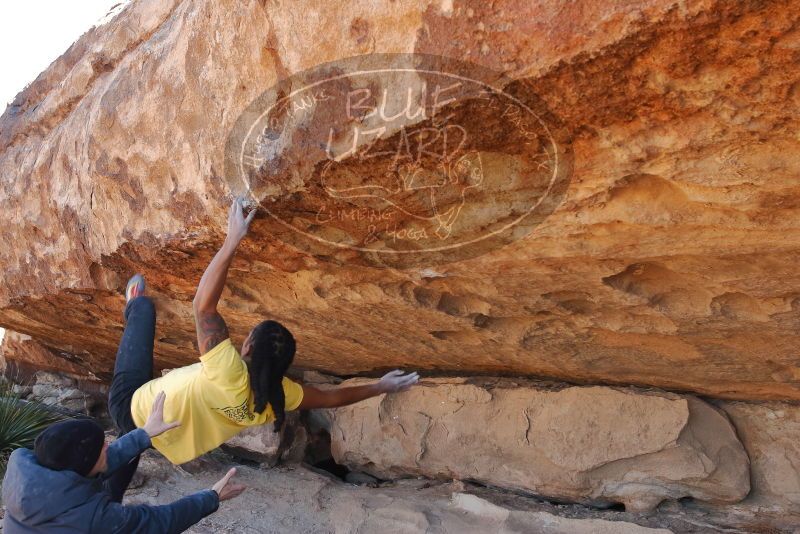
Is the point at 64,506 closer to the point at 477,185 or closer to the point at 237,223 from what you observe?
the point at 237,223

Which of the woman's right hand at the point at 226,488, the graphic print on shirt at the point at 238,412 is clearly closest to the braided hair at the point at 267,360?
the graphic print on shirt at the point at 238,412

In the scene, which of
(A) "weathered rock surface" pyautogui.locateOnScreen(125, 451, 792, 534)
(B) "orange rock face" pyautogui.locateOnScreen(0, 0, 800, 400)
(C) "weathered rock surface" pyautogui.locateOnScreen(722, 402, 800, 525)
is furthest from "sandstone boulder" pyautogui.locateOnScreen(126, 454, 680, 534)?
(B) "orange rock face" pyautogui.locateOnScreen(0, 0, 800, 400)

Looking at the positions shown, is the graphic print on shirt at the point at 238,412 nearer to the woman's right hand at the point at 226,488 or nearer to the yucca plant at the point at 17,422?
the woman's right hand at the point at 226,488

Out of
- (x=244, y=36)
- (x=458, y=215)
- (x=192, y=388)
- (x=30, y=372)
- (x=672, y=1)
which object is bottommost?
(x=30, y=372)

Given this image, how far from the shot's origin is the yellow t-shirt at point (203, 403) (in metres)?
2.75

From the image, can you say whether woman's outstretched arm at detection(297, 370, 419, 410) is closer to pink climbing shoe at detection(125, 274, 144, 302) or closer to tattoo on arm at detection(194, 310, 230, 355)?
tattoo on arm at detection(194, 310, 230, 355)

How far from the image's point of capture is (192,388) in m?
2.77

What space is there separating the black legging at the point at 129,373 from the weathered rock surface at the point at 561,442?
2083mm

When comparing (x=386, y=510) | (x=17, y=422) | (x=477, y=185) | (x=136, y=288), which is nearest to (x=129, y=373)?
(x=136, y=288)

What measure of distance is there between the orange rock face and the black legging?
0.50 metres

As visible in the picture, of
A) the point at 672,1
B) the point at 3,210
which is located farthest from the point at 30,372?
the point at 672,1

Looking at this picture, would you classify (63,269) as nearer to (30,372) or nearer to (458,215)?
(458,215)

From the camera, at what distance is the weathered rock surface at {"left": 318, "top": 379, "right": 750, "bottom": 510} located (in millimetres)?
3844

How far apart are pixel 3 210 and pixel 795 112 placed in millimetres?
5114
